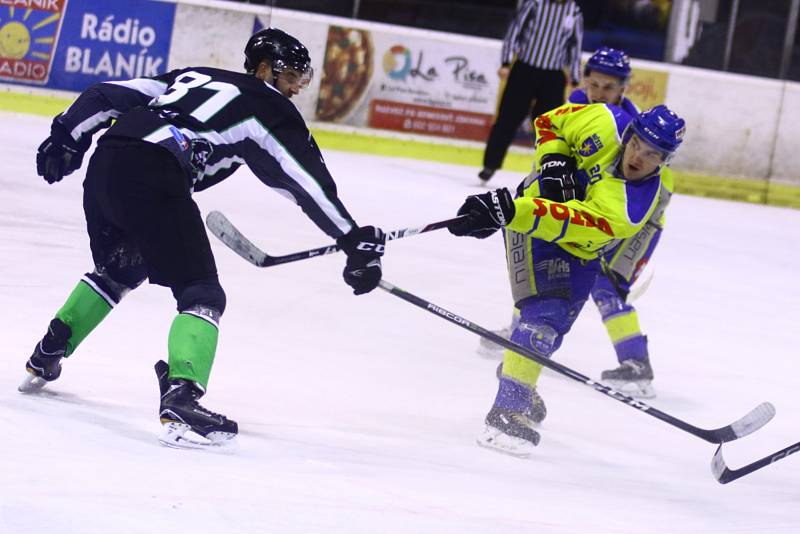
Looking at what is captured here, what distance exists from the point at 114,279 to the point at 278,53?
2.18 feet

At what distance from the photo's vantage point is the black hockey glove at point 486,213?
2941 mm

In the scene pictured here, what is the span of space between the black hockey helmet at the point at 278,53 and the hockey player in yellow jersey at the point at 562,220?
52 centimetres

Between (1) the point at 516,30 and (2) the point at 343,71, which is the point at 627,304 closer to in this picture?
(1) the point at 516,30

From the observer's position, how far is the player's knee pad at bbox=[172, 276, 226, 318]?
8.74 ft

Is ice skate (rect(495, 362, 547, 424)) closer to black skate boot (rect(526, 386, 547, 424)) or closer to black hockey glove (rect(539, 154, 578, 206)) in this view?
black skate boot (rect(526, 386, 547, 424))

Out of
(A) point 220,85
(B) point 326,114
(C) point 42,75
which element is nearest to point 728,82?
(B) point 326,114

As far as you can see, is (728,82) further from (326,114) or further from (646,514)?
(646,514)

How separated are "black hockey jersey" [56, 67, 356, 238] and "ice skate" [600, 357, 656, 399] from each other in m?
1.52

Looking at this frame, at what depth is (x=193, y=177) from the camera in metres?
2.80

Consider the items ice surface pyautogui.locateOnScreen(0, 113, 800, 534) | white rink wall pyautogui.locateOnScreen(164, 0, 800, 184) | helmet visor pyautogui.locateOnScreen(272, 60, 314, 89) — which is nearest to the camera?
ice surface pyautogui.locateOnScreen(0, 113, 800, 534)

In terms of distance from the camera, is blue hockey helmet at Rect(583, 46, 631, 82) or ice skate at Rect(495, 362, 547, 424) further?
blue hockey helmet at Rect(583, 46, 631, 82)

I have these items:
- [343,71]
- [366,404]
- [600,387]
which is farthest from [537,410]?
[343,71]

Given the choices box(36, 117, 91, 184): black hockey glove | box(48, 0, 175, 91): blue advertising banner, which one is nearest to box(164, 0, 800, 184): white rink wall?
box(48, 0, 175, 91): blue advertising banner

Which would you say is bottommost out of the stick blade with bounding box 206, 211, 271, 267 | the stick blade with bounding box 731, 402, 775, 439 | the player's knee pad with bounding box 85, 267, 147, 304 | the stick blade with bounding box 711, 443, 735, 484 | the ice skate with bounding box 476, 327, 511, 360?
the ice skate with bounding box 476, 327, 511, 360
